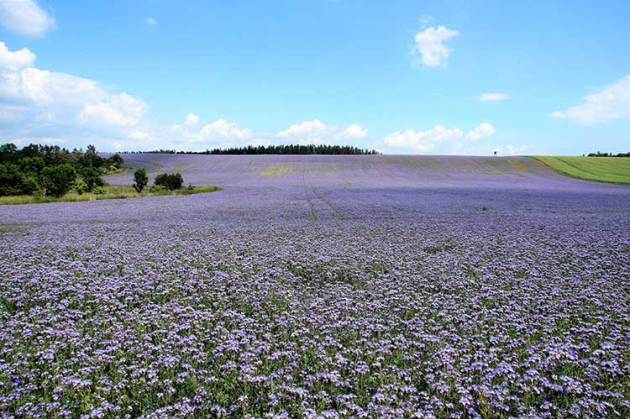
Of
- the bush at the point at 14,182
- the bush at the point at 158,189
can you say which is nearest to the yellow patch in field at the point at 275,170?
the bush at the point at 158,189

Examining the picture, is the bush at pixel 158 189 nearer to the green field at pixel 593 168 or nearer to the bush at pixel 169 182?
the bush at pixel 169 182

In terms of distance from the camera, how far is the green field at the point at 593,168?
6122cm

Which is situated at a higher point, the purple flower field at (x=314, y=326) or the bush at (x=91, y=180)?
the bush at (x=91, y=180)

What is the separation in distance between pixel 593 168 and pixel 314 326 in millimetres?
85235

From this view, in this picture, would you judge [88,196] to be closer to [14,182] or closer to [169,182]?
[14,182]

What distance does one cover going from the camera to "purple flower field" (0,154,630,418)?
451 centimetres

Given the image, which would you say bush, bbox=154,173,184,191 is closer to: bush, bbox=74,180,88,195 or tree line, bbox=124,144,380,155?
bush, bbox=74,180,88,195

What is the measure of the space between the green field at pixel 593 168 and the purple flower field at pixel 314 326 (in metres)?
58.4

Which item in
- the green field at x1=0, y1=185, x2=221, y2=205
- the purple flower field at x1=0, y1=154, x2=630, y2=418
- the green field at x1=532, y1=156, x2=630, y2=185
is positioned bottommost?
the green field at x1=0, y1=185, x2=221, y2=205

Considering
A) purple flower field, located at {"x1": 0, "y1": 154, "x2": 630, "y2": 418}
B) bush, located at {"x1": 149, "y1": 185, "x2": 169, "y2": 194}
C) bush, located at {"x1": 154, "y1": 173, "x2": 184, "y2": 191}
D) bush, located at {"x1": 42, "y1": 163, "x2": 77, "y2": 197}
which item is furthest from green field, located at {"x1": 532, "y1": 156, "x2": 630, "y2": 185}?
bush, located at {"x1": 42, "y1": 163, "x2": 77, "y2": 197}

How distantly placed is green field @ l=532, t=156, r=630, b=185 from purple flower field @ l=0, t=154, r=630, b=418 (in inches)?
2298

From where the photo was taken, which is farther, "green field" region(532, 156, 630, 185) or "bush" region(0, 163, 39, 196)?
"green field" region(532, 156, 630, 185)

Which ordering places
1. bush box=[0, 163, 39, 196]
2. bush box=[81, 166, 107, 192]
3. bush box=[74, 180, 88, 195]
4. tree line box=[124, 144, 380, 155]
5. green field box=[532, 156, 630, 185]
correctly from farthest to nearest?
1. tree line box=[124, 144, 380, 155]
2. green field box=[532, 156, 630, 185]
3. bush box=[81, 166, 107, 192]
4. bush box=[74, 180, 88, 195]
5. bush box=[0, 163, 39, 196]

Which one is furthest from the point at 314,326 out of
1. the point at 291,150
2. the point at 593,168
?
the point at 291,150
